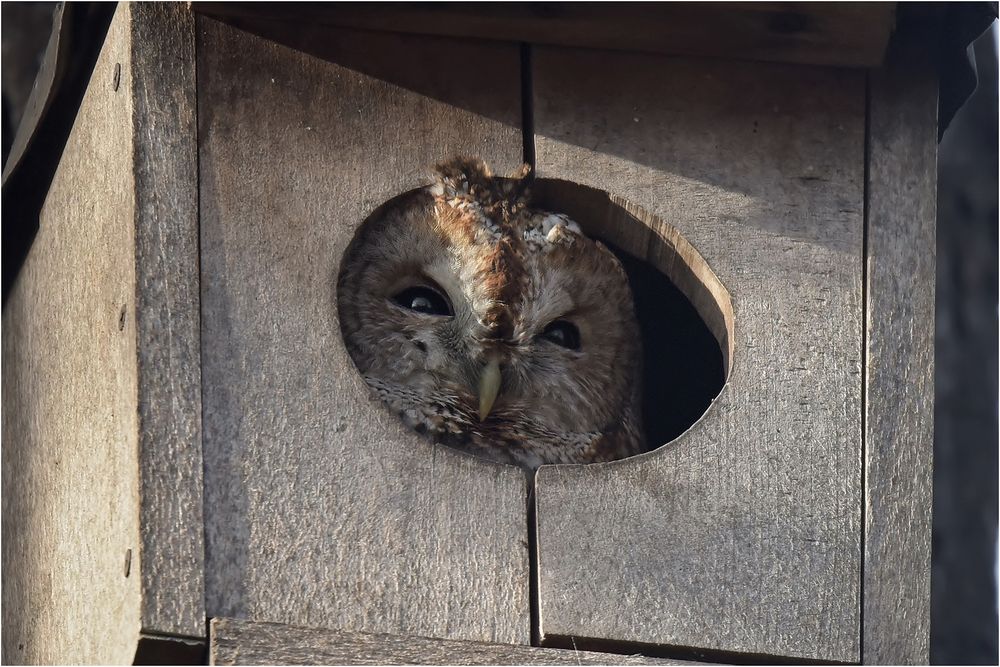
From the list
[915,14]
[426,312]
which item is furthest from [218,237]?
[915,14]

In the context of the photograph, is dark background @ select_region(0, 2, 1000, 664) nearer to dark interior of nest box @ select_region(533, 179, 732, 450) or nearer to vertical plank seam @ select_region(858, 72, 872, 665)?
vertical plank seam @ select_region(858, 72, 872, 665)

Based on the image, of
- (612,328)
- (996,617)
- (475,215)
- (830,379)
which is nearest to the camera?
(996,617)

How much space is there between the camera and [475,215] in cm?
313

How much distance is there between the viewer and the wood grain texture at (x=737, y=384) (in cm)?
277

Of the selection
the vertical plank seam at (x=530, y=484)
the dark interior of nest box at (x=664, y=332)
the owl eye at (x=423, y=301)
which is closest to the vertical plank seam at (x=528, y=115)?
the vertical plank seam at (x=530, y=484)

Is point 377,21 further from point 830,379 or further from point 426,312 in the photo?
point 830,379

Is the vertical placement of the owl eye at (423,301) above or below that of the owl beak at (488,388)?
above

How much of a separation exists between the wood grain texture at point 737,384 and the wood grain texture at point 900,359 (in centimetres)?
3

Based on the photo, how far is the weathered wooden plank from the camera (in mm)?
2883

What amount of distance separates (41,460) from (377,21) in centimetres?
95

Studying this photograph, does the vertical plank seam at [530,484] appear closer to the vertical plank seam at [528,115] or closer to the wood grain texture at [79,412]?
the vertical plank seam at [528,115]

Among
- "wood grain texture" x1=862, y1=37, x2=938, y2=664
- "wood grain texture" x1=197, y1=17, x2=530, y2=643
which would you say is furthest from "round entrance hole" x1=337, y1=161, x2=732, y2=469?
"wood grain texture" x1=862, y1=37, x2=938, y2=664

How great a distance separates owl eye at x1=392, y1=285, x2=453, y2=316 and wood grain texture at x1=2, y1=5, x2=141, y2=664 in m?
0.54

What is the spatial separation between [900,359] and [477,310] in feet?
2.30
